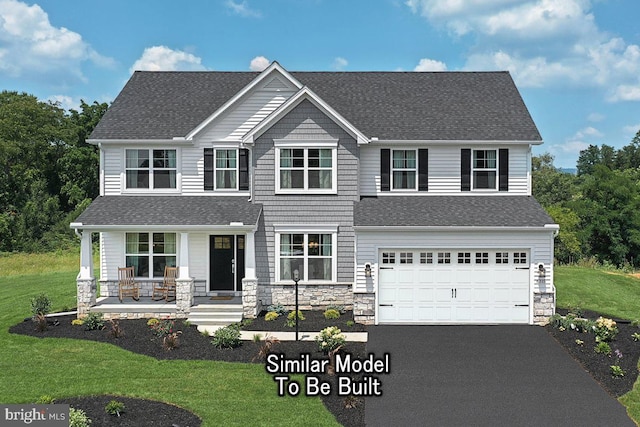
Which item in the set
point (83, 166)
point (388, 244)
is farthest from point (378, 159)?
point (83, 166)

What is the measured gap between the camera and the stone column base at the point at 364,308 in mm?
Answer: 17766

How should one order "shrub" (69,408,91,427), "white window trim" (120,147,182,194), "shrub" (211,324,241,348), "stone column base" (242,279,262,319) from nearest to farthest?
"shrub" (69,408,91,427) → "shrub" (211,324,241,348) → "stone column base" (242,279,262,319) → "white window trim" (120,147,182,194)

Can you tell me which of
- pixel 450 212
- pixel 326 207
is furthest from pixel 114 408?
pixel 450 212

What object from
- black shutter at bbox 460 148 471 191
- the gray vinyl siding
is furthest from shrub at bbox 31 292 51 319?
black shutter at bbox 460 148 471 191

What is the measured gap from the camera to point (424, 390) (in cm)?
1229

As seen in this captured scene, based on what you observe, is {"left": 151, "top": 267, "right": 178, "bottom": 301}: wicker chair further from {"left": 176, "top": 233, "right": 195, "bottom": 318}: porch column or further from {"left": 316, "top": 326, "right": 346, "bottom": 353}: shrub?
{"left": 316, "top": 326, "right": 346, "bottom": 353}: shrub

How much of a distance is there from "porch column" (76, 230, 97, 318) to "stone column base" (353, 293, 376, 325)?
850 centimetres

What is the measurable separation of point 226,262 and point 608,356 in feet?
40.1

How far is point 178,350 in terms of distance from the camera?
15.0 m

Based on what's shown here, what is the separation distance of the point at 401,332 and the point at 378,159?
20.6 feet

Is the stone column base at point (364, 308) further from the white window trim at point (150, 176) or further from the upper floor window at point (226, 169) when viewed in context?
the white window trim at point (150, 176)

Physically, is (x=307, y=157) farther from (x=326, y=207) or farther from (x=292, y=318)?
(x=292, y=318)

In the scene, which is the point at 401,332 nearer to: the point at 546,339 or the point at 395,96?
the point at 546,339

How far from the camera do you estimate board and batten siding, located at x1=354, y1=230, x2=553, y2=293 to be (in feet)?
59.1
